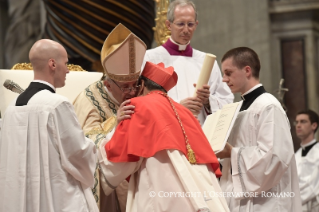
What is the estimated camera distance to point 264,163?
461 centimetres

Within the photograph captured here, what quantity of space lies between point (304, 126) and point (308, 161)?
0.46 metres

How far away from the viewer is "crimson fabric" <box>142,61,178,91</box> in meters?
4.35

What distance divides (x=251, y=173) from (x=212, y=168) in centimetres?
41

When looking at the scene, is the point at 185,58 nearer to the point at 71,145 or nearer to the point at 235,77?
the point at 235,77

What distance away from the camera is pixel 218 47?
926 centimetres

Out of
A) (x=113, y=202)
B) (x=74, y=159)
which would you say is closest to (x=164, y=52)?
(x=113, y=202)

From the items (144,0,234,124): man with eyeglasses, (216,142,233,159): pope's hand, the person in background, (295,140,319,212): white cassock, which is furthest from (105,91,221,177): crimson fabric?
(295,140,319,212): white cassock

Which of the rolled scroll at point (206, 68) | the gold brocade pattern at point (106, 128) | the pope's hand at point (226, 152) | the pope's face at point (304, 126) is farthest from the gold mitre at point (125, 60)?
the pope's face at point (304, 126)

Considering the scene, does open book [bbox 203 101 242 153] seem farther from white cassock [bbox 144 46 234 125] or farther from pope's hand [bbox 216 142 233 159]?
white cassock [bbox 144 46 234 125]

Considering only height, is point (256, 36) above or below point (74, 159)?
above

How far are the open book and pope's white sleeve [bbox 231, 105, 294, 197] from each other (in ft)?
0.60

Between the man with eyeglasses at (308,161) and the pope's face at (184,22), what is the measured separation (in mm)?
2866

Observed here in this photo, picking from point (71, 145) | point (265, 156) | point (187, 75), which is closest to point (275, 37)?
point (187, 75)

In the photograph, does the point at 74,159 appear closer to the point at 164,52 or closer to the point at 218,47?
the point at 164,52
